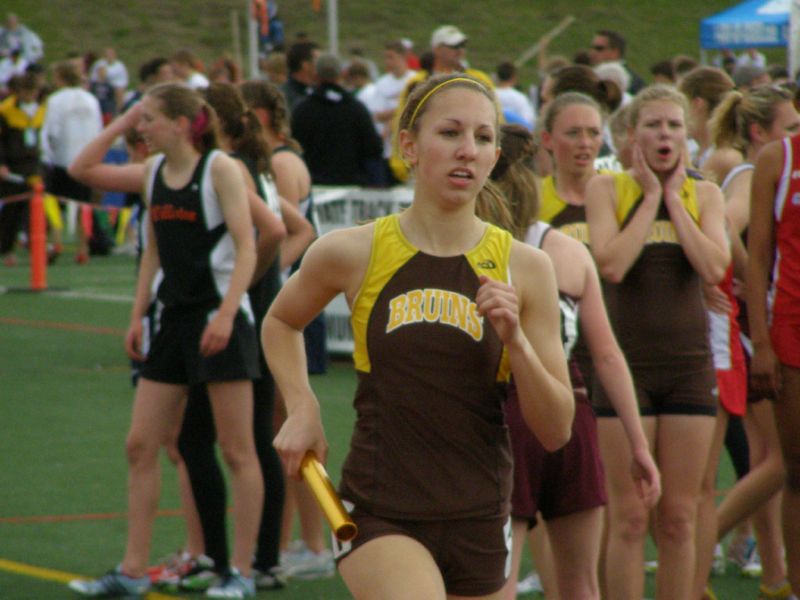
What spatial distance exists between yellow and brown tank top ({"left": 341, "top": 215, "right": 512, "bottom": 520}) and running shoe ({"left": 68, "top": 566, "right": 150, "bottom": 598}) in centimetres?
278

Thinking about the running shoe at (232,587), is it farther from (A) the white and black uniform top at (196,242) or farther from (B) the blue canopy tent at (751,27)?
(B) the blue canopy tent at (751,27)

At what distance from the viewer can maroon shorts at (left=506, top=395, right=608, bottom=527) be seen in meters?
4.81

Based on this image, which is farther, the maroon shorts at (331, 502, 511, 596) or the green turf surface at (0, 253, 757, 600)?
the green turf surface at (0, 253, 757, 600)

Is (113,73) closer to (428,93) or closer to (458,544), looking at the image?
(428,93)

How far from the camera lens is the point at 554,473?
486cm

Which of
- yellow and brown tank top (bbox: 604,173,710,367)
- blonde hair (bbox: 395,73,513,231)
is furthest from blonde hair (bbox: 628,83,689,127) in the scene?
blonde hair (bbox: 395,73,513,231)

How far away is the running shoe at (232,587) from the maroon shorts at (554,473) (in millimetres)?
1908

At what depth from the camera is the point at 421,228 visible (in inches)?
148

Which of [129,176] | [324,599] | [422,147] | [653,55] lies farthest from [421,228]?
[653,55]

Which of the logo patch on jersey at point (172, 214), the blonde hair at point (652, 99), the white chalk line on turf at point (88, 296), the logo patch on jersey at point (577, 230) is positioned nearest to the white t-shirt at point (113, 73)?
the white chalk line on turf at point (88, 296)

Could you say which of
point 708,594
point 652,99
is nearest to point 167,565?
point 708,594

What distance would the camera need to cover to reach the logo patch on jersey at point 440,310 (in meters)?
3.66

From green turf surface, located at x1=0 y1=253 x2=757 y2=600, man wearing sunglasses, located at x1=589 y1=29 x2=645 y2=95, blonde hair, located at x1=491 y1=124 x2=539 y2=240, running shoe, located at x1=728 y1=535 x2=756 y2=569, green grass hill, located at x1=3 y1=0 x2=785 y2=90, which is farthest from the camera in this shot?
green grass hill, located at x1=3 y1=0 x2=785 y2=90

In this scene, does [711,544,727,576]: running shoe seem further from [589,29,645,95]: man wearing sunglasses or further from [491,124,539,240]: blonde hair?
[589,29,645,95]: man wearing sunglasses
